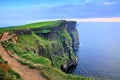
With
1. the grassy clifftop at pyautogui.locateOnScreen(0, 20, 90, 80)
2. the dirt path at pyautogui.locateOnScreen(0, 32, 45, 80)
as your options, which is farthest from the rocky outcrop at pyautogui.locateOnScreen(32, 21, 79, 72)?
the dirt path at pyautogui.locateOnScreen(0, 32, 45, 80)

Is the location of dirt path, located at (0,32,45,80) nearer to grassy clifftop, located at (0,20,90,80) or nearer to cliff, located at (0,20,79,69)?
grassy clifftop, located at (0,20,90,80)

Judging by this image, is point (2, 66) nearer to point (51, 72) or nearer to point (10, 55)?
point (51, 72)

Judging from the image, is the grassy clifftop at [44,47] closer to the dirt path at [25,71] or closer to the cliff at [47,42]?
the cliff at [47,42]

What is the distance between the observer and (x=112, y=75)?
133 meters

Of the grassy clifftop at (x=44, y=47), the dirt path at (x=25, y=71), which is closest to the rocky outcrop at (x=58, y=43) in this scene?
the grassy clifftop at (x=44, y=47)

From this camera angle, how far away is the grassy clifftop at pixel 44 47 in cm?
8057

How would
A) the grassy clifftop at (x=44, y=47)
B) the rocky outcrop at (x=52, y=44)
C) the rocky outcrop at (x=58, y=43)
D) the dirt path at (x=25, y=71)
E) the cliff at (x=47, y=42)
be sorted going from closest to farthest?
the dirt path at (x=25, y=71) → the grassy clifftop at (x=44, y=47) → the cliff at (x=47, y=42) → the rocky outcrop at (x=52, y=44) → the rocky outcrop at (x=58, y=43)

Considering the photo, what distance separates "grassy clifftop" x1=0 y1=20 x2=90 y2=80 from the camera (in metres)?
80.6

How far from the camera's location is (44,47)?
145 metres

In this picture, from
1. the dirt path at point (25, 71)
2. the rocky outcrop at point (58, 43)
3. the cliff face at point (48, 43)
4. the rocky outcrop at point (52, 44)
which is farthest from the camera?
the rocky outcrop at point (58, 43)

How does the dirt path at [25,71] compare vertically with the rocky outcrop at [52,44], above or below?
above

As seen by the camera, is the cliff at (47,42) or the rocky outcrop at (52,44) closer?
the cliff at (47,42)

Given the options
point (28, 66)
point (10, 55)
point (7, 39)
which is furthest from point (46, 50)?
point (28, 66)

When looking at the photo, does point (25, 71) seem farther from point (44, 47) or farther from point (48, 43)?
point (48, 43)
